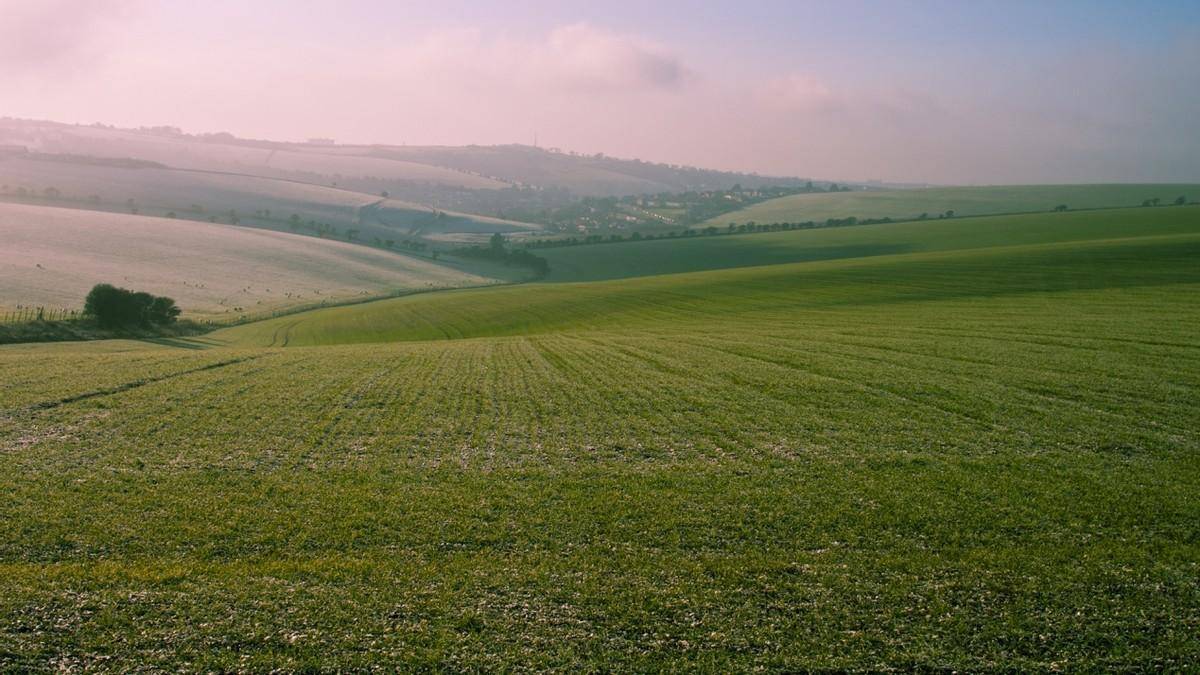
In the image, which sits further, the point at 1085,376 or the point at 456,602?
the point at 1085,376

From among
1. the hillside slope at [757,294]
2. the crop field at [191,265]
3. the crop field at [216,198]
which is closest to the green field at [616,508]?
the hillside slope at [757,294]

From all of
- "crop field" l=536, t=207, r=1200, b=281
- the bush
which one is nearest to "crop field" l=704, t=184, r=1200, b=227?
"crop field" l=536, t=207, r=1200, b=281

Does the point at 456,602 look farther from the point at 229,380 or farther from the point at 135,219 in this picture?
the point at 135,219

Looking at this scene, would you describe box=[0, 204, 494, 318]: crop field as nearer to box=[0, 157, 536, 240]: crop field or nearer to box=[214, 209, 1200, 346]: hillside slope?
box=[214, 209, 1200, 346]: hillside slope

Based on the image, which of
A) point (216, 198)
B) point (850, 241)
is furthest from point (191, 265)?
point (850, 241)

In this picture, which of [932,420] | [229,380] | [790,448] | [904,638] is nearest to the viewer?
[904,638]

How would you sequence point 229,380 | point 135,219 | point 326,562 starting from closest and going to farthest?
point 326,562
point 229,380
point 135,219

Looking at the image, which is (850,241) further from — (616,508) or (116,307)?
(616,508)

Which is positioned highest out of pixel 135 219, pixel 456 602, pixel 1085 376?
pixel 135 219

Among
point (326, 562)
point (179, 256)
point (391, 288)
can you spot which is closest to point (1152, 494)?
point (326, 562)

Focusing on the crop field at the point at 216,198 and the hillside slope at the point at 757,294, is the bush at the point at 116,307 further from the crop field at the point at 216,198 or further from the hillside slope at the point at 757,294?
the crop field at the point at 216,198
